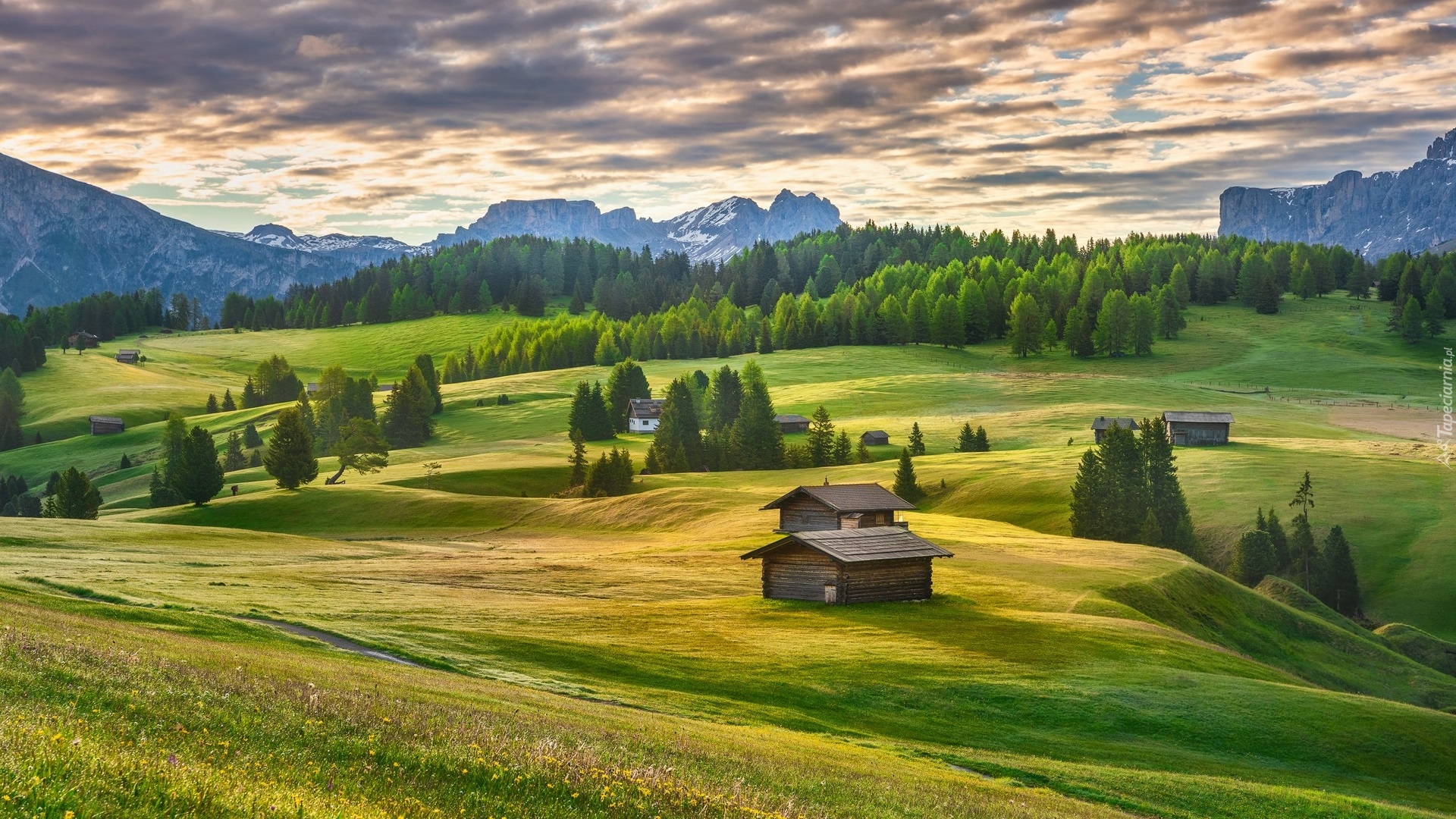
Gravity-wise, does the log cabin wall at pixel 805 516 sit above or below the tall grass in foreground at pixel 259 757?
below

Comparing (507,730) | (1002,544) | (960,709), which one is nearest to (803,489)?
(1002,544)

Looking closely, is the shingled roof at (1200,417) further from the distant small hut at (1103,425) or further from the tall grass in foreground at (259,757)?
the tall grass in foreground at (259,757)

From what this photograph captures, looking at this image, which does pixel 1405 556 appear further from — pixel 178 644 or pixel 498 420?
pixel 498 420

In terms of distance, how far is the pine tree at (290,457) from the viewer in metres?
112

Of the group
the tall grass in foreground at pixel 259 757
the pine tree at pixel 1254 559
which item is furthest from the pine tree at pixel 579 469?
the tall grass in foreground at pixel 259 757

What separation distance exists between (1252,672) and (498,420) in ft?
436

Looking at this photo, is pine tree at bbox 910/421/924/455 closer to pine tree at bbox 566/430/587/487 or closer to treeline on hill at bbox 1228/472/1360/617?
pine tree at bbox 566/430/587/487

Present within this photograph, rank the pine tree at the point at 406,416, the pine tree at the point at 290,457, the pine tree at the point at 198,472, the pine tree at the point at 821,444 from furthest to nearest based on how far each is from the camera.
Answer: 1. the pine tree at the point at 406,416
2. the pine tree at the point at 821,444
3. the pine tree at the point at 290,457
4. the pine tree at the point at 198,472

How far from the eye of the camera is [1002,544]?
266 feet

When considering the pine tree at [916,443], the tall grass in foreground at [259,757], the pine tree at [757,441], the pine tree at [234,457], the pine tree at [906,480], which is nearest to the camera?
the tall grass in foreground at [259,757]

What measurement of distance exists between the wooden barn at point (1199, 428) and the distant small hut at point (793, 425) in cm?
4820

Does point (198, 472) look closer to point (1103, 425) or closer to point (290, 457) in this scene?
point (290, 457)

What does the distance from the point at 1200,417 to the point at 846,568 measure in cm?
8967

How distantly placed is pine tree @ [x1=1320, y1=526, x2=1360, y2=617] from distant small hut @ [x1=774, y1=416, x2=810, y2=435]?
78351 millimetres
